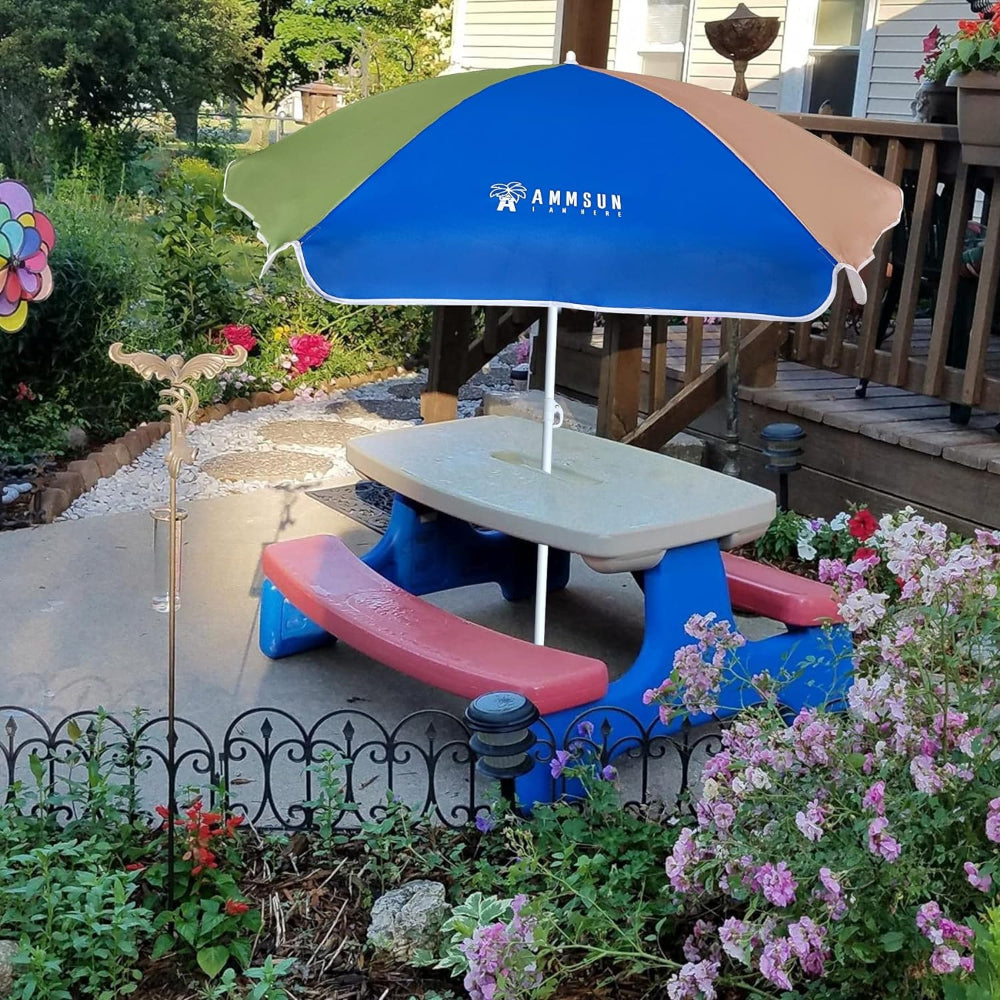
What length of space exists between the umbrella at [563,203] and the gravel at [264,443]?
271cm

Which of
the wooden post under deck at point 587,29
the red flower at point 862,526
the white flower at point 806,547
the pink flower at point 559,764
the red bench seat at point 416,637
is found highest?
the wooden post under deck at point 587,29

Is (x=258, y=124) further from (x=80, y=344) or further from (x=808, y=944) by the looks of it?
(x=808, y=944)

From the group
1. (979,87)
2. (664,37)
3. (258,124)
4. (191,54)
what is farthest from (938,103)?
(258,124)

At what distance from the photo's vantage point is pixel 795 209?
322 cm

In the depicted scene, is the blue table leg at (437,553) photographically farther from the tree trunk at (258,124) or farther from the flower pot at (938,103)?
the tree trunk at (258,124)

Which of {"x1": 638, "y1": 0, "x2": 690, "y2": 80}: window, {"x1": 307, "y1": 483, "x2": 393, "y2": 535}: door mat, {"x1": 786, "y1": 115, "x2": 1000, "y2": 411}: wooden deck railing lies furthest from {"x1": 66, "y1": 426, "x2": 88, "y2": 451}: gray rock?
{"x1": 638, "y1": 0, "x2": 690, "y2": 80}: window

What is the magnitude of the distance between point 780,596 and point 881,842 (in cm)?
188

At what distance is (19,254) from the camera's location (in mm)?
4391

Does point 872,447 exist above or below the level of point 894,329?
below

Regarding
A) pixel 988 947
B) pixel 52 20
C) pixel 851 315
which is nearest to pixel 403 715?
pixel 988 947

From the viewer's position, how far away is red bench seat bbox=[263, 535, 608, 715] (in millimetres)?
3182

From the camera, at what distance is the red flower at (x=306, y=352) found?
313 inches

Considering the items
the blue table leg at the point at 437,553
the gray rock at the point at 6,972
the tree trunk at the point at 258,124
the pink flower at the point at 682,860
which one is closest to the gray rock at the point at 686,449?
the blue table leg at the point at 437,553

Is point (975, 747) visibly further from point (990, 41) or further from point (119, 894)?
point (990, 41)
